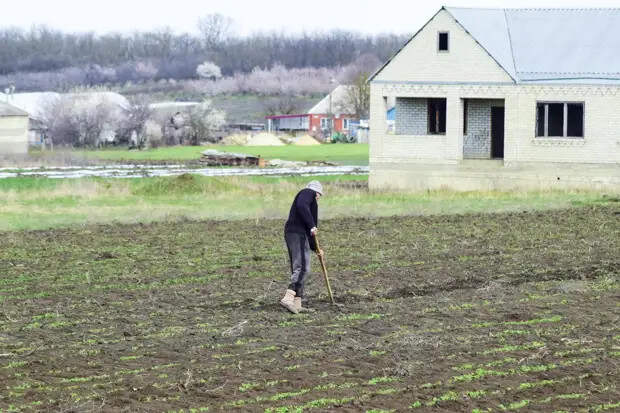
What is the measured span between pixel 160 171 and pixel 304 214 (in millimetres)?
37812

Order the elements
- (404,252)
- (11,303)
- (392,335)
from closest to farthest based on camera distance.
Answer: (392,335) → (11,303) → (404,252)

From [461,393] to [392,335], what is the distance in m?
2.78

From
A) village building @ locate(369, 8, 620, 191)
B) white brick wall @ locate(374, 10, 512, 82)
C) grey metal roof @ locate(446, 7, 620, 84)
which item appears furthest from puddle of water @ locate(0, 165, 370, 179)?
grey metal roof @ locate(446, 7, 620, 84)

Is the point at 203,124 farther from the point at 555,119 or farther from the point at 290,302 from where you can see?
the point at 290,302

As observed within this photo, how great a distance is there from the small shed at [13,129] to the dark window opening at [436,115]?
44164 millimetres

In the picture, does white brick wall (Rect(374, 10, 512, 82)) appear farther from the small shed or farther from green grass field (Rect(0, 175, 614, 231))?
the small shed

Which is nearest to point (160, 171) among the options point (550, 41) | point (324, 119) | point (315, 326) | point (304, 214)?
point (550, 41)

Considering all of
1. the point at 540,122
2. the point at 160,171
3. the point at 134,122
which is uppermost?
the point at 540,122

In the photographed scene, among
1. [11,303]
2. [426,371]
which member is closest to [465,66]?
[11,303]

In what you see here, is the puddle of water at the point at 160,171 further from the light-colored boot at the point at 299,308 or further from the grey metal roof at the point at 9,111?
the light-colored boot at the point at 299,308

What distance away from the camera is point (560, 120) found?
40.1 metres

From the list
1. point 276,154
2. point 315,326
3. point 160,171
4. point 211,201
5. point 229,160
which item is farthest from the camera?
point 276,154

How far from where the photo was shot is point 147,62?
7628 inches

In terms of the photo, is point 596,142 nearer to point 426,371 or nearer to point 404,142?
point 404,142
